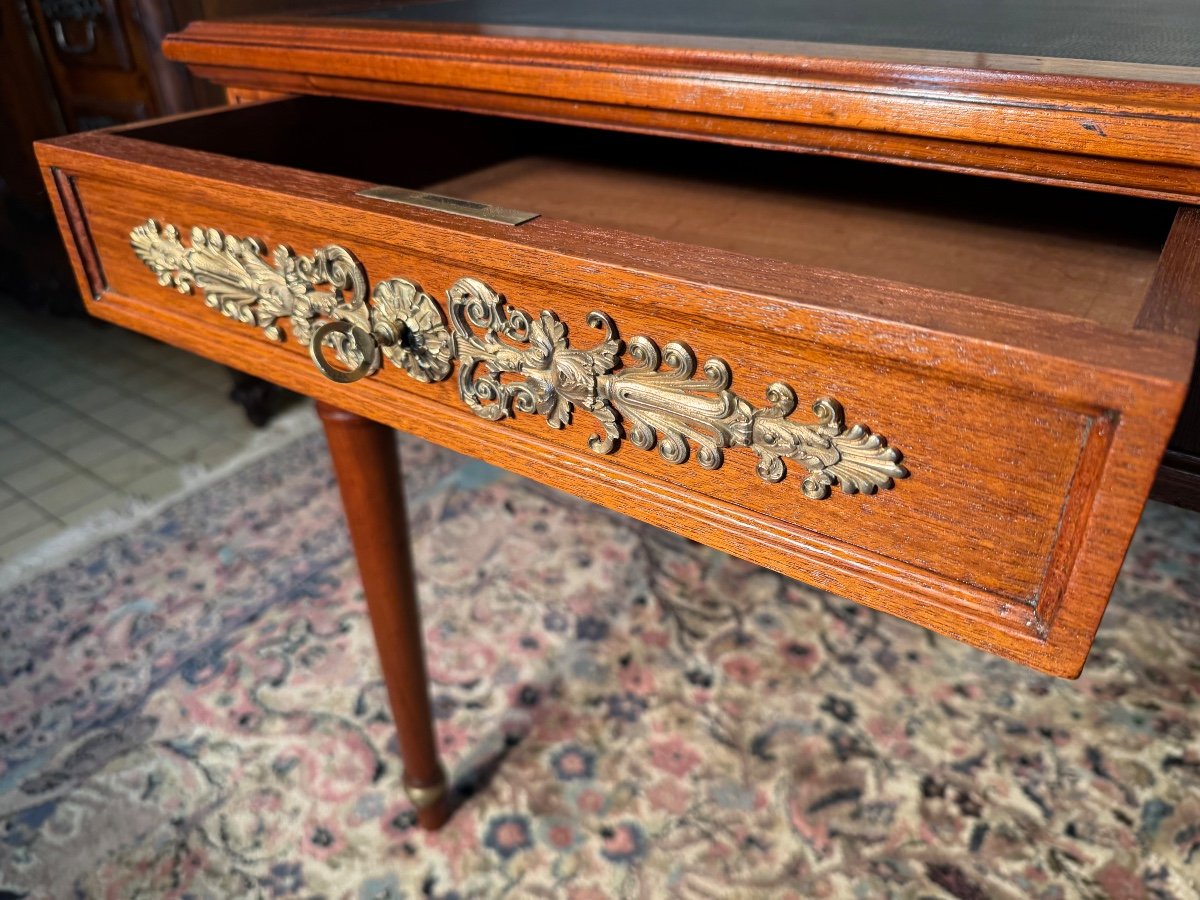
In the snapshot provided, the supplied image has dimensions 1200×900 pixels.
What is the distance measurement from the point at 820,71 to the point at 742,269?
16cm

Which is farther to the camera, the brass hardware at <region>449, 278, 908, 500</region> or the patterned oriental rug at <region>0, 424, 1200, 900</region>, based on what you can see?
the patterned oriental rug at <region>0, 424, 1200, 900</region>

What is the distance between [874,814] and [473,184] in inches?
25.7

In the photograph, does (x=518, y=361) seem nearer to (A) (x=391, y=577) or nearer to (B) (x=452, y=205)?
(B) (x=452, y=205)

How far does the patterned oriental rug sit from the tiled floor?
0.15 meters

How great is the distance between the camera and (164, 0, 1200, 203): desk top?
403mm

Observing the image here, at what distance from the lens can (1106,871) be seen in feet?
2.61

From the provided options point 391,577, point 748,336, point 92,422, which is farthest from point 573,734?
point 92,422

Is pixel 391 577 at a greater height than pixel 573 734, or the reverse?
pixel 391 577

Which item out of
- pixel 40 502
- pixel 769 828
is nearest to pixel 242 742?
pixel 769 828

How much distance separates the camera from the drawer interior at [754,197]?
0.52m

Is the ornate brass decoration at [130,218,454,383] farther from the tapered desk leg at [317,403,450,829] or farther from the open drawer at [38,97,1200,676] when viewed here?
the tapered desk leg at [317,403,450,829]

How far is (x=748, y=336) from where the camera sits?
1.18ft

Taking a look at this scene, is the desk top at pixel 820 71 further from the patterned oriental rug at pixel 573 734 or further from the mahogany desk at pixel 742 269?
the patterned oriental rug at pixel 573 734

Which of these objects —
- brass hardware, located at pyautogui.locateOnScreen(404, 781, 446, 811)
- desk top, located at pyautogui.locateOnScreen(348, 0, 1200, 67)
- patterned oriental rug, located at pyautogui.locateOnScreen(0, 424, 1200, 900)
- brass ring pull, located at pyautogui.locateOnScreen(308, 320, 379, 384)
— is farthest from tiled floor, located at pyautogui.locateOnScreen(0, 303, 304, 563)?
brass ring pull, located at pyautogui.locateOnScreen(308, 320, 379, 384)
